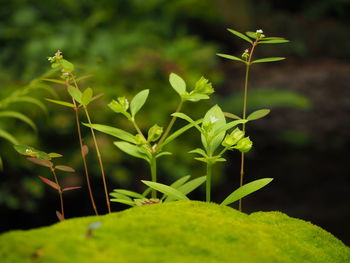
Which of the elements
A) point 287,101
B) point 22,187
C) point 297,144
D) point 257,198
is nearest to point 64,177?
point 22,187

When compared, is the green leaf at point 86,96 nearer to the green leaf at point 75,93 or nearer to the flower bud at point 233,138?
the green leaf at point 75,93

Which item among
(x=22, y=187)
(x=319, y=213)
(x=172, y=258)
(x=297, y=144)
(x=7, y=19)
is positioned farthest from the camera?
(x=297, y=144)

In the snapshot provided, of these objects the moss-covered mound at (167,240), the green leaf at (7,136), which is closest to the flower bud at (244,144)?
the moss-covered mound at (167,240)

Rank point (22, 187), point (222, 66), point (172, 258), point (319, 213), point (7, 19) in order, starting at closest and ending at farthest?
1. point (172, 258)
2. point (22, 187)
3. point (319, 213)
4. point (7, 19)
5. point (222, 66)

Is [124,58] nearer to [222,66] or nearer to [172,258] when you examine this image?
[222,66]

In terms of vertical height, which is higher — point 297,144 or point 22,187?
point 22,187

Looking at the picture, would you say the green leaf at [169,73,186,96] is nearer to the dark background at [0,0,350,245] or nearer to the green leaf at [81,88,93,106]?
the green leaf at [81,88,93,106]

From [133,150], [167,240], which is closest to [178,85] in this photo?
[133,150]

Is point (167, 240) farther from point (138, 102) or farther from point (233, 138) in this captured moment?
point (138, 102)
